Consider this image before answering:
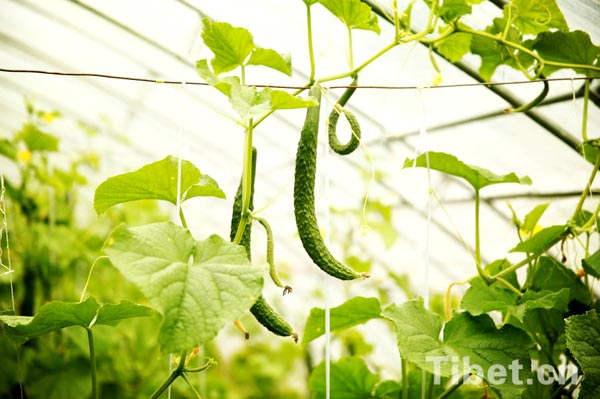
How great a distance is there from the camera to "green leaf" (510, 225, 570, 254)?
1.21 metres

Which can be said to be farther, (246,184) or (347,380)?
(347,380)

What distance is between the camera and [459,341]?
1042 millimetres

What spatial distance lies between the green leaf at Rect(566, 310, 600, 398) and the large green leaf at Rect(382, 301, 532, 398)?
8 cm

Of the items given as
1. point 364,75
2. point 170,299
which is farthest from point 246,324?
point 170,299

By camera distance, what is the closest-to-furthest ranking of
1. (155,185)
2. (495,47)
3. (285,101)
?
(285,101)
(155,185)
(495,47)

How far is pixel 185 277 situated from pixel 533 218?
42.3 inches

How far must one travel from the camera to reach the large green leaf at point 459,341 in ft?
3.15

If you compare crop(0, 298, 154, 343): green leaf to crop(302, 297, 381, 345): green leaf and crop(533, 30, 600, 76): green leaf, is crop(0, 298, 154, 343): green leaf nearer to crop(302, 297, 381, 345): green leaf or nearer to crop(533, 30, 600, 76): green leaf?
crop(302, 297, 381, 345): green leaf

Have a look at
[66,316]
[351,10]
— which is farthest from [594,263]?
[66,316]

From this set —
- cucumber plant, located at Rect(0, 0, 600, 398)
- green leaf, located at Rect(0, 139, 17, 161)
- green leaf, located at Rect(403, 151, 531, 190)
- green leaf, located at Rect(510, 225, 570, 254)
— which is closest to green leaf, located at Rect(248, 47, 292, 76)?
cucumber plant, located at Rect(0, 0, 600, 398)

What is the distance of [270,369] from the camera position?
360 centimetres

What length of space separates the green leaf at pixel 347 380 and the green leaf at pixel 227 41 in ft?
3.11

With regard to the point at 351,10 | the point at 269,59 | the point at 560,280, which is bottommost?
the point at 560,280

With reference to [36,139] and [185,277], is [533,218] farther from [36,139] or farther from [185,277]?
[36,139]
